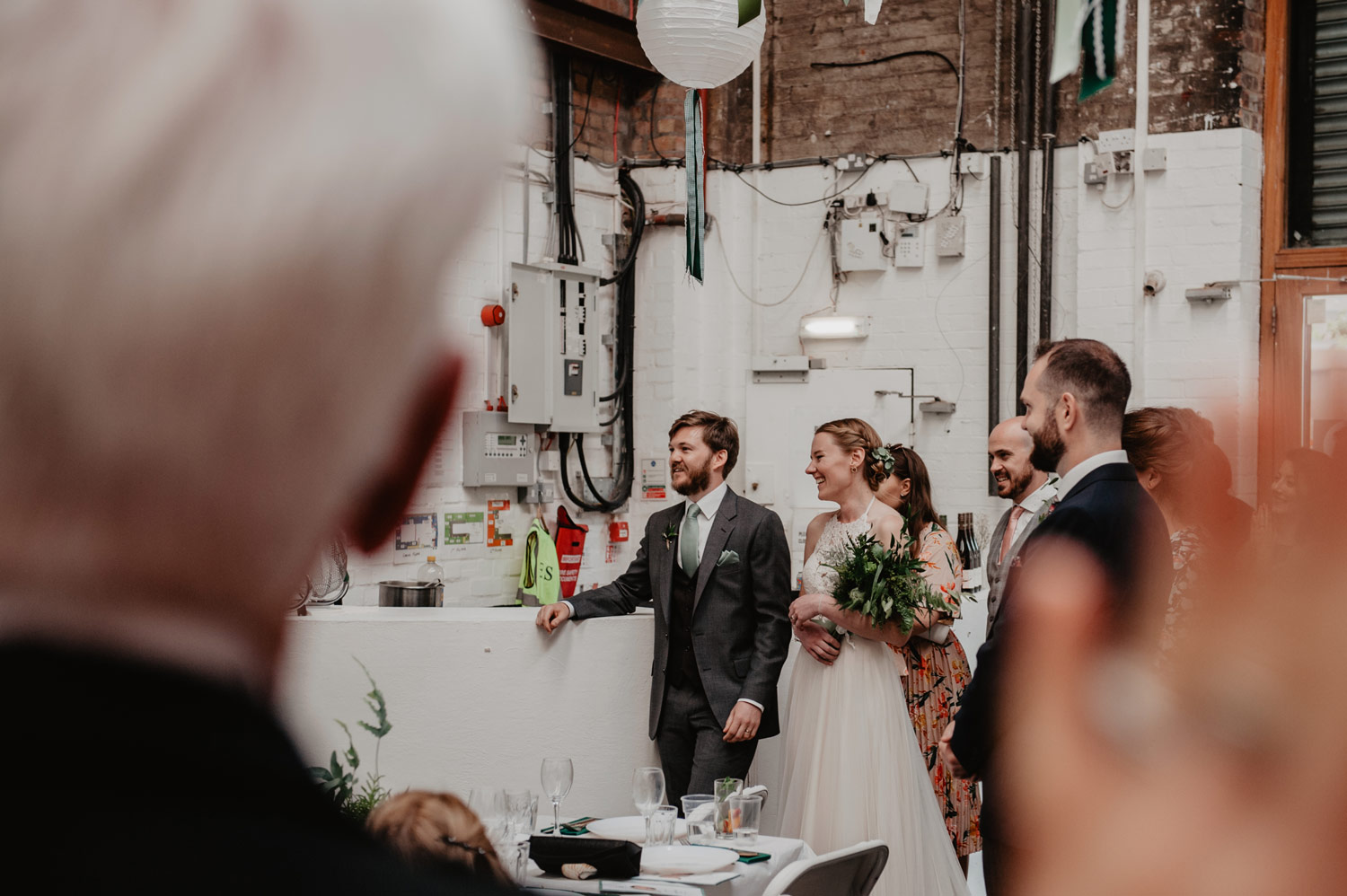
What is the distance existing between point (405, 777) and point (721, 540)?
1.33 metres

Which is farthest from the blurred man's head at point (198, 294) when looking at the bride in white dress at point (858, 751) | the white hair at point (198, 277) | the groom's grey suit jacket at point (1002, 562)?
the bride in white dress at point (858, 751)

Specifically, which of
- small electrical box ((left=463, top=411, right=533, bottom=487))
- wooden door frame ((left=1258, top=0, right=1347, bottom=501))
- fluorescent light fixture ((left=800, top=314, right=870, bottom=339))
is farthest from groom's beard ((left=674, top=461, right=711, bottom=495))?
wooden door frame ((left=1258, top=0, right=1347, bottom=501))

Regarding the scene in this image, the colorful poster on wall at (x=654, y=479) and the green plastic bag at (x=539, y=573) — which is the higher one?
the colorful poster on wall at (x=654, y=479)

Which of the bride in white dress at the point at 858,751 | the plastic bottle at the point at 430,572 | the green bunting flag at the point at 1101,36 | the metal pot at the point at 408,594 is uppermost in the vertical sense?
the green bunting flag at the point at 1101,36

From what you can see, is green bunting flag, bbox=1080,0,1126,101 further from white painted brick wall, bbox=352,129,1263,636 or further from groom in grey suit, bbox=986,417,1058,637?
white painted brick wall, bbox=352,129,1263,636

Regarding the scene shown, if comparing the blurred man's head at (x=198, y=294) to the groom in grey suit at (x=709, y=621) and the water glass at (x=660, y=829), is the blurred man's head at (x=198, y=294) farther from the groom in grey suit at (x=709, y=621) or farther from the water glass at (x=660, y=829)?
the groom in grey suit at (x=709, y=621)

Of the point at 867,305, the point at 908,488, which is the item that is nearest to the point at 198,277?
the point at 908,488

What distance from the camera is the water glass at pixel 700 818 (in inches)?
121

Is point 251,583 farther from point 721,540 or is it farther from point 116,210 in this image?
point 721,540

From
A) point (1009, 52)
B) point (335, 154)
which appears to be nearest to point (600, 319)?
point (1009, 52)

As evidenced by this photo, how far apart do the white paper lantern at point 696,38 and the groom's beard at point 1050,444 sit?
1.78 meters

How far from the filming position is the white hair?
307 millimetres

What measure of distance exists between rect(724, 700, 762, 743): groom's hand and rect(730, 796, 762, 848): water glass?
37.4 inches

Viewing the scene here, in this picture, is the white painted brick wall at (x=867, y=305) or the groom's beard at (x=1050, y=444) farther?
the white painted brick wall at (x=867, y=305)
